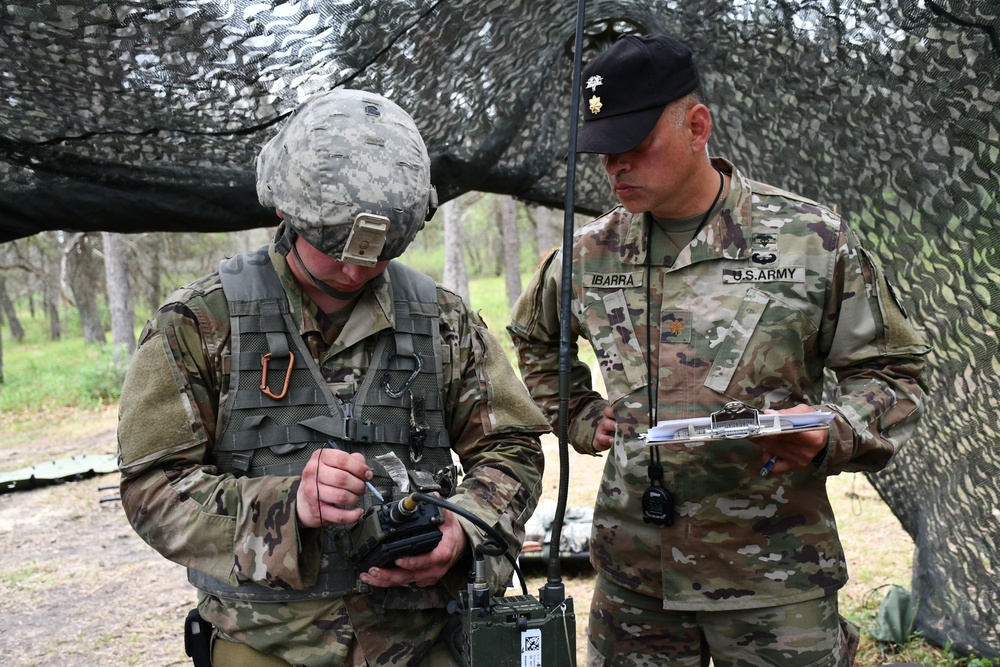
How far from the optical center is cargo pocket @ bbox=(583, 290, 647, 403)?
2.55 meters

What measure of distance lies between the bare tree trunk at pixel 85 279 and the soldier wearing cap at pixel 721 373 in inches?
843

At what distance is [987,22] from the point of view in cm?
279

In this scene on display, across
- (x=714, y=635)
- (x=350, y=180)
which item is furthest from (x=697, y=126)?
(x=714, y=635)

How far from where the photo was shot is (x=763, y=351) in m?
2.41

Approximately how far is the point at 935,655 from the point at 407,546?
3048 millimetres

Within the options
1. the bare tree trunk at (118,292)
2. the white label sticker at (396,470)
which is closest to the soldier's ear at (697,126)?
the white label sticker at (396,470)

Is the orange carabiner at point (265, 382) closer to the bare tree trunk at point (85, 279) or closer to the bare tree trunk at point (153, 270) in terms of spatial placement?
the bare tree trunk at point (85, 279)

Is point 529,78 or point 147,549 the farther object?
point 147,549

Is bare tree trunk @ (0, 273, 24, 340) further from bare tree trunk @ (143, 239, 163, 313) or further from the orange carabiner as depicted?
the orange carabiner

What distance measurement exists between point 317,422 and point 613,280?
3.29ft

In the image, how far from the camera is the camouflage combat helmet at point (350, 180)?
1905 millimetres

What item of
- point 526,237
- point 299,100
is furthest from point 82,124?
point 526,237

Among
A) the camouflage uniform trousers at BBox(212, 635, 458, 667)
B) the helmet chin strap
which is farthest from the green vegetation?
the helmet chin strap

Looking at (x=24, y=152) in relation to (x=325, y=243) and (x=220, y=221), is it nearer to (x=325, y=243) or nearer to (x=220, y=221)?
(x=220, y=221)
